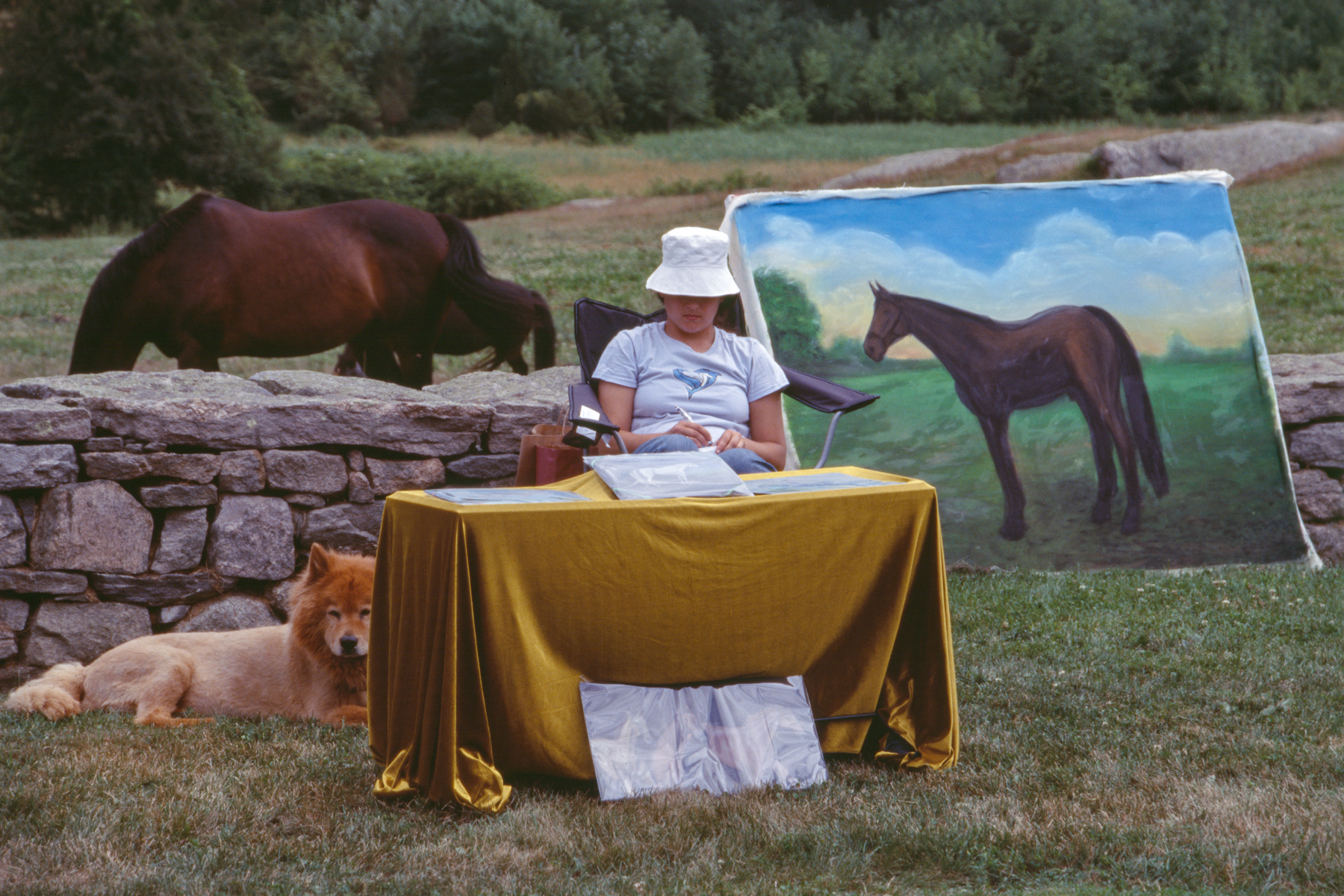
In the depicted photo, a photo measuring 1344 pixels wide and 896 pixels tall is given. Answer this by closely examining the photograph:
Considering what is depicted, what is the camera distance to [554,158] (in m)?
32.1

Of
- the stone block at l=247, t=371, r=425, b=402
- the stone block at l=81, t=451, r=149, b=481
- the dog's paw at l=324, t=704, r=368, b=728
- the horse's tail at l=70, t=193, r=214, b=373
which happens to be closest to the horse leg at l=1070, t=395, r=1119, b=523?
the stone block at l=247, t=371, r=425, b=402

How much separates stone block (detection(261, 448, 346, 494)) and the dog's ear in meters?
1.09

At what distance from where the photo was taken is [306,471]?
16.3 feet

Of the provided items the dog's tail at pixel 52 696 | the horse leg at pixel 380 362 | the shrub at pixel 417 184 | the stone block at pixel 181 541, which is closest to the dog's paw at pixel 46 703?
the dog's tail at pixel 52 696

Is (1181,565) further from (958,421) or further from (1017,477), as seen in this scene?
(958,421)

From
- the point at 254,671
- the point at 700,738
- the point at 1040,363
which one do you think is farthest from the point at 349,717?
the point at 1040,363

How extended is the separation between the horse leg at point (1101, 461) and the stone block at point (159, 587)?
A: 13.6 ft

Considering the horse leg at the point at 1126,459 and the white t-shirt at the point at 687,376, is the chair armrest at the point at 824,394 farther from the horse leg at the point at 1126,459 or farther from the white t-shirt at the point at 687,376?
the horse leg at the point at 1126,459

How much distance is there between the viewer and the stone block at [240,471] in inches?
191

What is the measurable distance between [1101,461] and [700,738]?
3506 mm

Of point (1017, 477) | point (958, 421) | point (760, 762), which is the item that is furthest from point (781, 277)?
point (760, 762)

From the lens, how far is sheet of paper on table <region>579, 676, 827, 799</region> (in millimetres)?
Answer: 3211

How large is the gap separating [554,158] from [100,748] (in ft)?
97.8

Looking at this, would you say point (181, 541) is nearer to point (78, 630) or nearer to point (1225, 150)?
point (78, 630)
